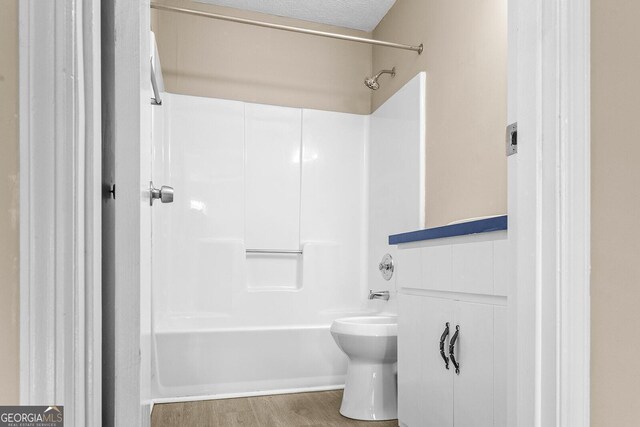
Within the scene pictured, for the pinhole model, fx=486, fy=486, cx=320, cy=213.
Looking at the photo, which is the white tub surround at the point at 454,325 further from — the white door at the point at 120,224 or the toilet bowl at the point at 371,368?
the white door at the point at 120,224

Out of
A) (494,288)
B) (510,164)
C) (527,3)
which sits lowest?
→ (494,288)

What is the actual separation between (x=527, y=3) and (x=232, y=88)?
2.37 metres

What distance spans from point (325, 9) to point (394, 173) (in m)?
1.19

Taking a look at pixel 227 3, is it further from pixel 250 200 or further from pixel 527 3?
pixel 527 3

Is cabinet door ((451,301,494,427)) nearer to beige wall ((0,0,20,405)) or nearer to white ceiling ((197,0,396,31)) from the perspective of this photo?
beige wall ((0,0,20,405))

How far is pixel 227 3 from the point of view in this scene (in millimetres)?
3135

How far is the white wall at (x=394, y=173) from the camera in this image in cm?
270

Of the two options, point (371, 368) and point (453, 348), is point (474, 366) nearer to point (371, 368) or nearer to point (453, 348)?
point (453, 348)

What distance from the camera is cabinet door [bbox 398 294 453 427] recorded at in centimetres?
164

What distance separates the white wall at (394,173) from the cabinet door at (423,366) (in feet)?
2.82

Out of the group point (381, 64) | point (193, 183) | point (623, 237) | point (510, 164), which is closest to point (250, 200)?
point (193, 183)

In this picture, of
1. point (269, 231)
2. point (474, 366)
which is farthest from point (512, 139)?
point (269, 231)

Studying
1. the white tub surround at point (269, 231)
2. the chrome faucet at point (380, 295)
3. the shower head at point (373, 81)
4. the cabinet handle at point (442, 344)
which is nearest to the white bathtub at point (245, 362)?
the white tub surround at point (269, 231)

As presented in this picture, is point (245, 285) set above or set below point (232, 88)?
below
